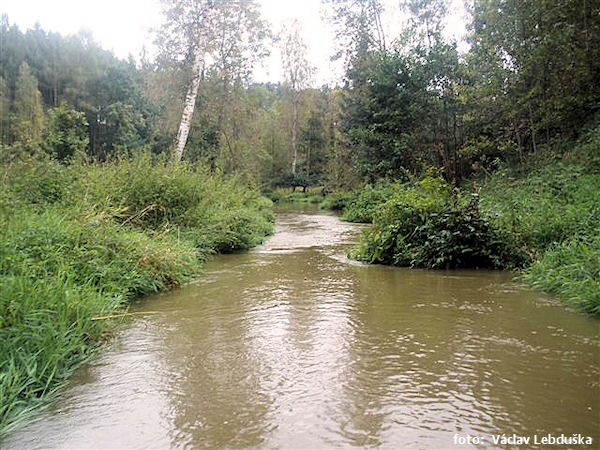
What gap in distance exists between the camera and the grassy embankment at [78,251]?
3061mm

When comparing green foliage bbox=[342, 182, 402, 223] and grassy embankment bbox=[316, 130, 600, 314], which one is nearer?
grassy embankment bbox=[316, 130, 600, 314]

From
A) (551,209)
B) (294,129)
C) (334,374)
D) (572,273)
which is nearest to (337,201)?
(294,129)

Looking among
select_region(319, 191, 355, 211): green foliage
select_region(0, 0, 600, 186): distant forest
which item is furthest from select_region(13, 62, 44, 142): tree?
select_region(319, 191, 355, 211): green foliage

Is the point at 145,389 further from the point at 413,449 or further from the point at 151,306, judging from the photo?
the point at 151,306

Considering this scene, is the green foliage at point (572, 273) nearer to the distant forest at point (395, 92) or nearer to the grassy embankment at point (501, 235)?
the grassy embankment at point (501, 235)

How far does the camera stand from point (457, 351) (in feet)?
11.1

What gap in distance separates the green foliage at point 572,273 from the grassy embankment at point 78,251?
14.0 feet

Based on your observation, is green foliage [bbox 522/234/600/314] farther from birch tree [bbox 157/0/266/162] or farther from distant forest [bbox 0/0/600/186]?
birch tree [bbox 157/0/266/162]

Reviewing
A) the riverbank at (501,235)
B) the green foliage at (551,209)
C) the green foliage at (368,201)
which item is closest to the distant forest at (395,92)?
the green foliage at (368,201)

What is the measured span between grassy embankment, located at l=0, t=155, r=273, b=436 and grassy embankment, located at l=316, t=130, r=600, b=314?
3132mm

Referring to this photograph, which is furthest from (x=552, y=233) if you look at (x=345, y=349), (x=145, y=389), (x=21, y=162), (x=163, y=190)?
(x=21, y=162)

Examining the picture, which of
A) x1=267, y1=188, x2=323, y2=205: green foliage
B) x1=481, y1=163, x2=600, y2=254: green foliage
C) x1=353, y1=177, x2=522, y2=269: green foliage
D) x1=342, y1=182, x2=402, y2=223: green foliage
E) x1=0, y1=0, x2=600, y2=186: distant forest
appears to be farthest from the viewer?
x1=267, y1=188, x2=323, y2=205: green foliage

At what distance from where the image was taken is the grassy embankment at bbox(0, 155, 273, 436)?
3061 mm

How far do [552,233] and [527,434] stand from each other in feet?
16.5
